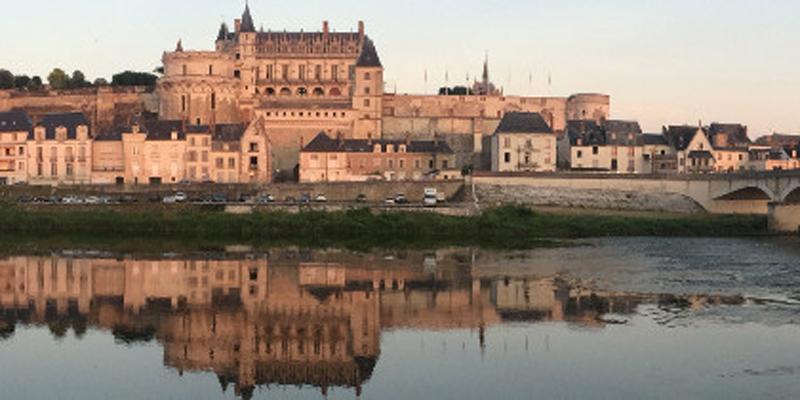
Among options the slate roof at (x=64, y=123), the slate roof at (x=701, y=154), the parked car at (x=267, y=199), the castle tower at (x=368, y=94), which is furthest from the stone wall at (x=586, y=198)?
the slate roof at (x=64, y=123)

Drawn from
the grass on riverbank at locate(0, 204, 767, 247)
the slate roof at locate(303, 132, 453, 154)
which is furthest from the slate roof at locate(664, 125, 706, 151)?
the grass on riverbank at locate(0, 204, 767, 247)

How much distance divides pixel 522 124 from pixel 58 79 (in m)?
42.9

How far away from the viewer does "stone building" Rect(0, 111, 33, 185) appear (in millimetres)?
63312

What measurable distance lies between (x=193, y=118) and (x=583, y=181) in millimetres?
27108

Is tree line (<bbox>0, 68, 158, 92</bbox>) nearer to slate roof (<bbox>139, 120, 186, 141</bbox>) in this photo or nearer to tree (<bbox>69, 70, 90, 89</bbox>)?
tree (<bbox>69, 70, 90, 89</bbox>)

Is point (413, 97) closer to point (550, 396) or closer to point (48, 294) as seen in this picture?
point (48, 294)

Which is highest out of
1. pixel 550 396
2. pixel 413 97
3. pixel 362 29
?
pixel 362 29

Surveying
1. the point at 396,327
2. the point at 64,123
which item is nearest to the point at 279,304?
the point at 396,327

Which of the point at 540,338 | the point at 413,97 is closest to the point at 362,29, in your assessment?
the point at 413,97

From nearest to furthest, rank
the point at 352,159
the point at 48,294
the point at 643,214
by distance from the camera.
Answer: the point at 48,294
the point at 643,214
the point at 352,159

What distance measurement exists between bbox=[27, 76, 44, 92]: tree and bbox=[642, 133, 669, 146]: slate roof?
1755 inches

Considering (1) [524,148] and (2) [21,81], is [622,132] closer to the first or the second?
(1) [524,148]

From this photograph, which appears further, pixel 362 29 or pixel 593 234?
pixel 362 29

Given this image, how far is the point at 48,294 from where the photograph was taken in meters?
28.2
